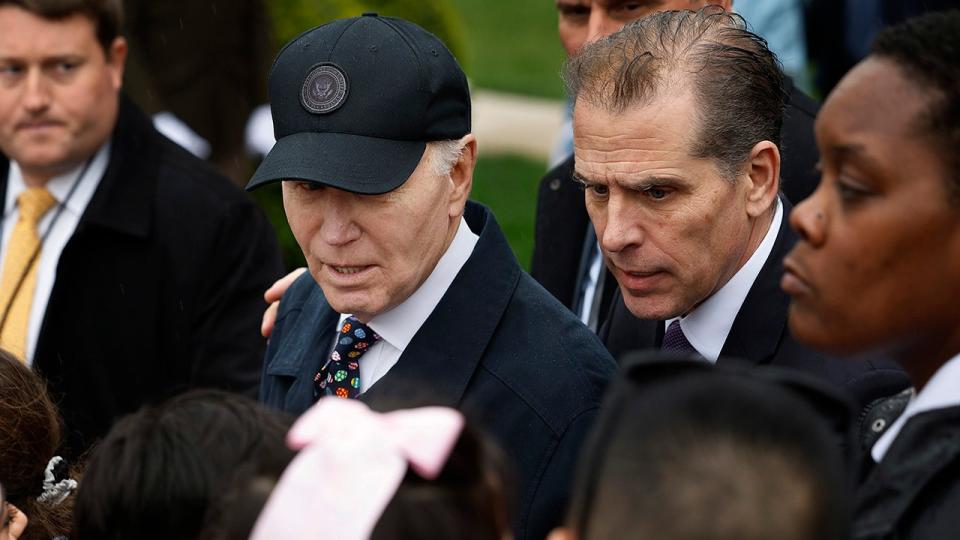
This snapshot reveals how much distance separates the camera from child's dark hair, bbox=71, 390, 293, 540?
2.19 m

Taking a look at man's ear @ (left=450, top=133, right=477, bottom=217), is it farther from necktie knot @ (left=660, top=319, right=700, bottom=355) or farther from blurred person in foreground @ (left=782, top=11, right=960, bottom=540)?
blurred person in foreground @ (left=782, top=11, right=960, bottom=540)

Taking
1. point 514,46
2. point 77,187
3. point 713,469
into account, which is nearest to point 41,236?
point 77,187

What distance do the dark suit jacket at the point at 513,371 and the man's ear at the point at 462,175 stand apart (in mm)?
83

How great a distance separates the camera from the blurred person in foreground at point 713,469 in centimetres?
167

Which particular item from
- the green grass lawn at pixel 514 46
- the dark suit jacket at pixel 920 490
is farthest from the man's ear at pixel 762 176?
the green grass lawn at pixel 514 46

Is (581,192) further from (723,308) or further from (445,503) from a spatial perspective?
(445,503)

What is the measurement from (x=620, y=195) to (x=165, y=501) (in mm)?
1348

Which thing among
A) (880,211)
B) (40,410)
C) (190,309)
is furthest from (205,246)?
(880,211)

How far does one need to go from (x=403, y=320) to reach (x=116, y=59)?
205cm

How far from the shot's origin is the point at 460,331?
9.82ft

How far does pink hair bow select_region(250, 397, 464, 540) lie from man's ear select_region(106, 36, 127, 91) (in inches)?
113

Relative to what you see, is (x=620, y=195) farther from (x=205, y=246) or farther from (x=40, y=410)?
(x=205, y=246)

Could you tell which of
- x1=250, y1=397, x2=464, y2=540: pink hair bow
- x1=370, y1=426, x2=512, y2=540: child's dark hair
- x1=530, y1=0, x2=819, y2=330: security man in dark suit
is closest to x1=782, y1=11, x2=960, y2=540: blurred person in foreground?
x1=370, y1=426, x2=512, y2=540: child's dark hair

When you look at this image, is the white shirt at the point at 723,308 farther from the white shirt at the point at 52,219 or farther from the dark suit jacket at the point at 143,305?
the white shirt at the point at 52,219
